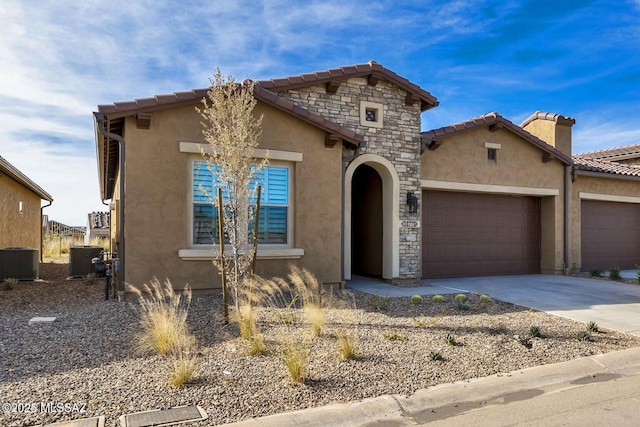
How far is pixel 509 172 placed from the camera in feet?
45.1

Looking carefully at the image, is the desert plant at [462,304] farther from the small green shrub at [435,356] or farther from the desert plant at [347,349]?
the desert plant at [347,349]

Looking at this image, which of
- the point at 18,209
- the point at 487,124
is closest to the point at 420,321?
the point at 487,124

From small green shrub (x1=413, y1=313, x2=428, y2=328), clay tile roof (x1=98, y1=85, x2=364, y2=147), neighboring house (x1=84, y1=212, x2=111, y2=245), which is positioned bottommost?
small green shrub (x1=413, y1=313, x2=428, y2=328)

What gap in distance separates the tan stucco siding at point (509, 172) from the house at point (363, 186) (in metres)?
→ 0.03

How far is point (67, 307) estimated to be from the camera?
8.64 m

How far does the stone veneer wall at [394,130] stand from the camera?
1146cm

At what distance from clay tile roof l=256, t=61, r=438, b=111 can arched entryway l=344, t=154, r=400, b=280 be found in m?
1.92

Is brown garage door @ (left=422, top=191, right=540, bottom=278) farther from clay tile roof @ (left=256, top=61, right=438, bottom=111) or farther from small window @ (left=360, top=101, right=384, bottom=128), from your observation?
clay tile roof @ (left=256, top=61, right=438, bottom=111)

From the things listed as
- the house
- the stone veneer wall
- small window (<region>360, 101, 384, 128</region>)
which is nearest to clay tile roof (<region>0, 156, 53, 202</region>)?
the house

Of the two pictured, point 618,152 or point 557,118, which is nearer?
point 557,118

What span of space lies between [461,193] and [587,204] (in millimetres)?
5154

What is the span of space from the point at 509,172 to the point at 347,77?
18.6 ft

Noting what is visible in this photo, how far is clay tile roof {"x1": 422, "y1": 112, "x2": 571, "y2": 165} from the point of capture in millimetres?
12314

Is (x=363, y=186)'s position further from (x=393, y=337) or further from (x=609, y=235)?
(x=609, y=235)
